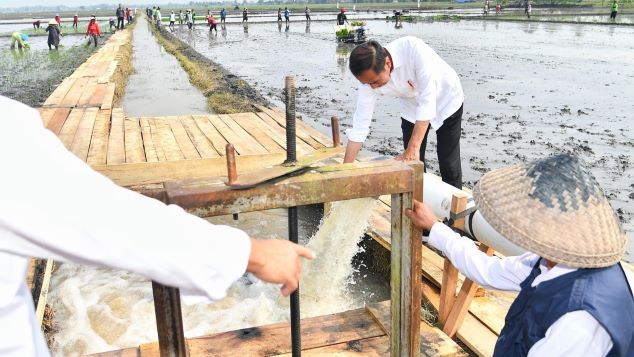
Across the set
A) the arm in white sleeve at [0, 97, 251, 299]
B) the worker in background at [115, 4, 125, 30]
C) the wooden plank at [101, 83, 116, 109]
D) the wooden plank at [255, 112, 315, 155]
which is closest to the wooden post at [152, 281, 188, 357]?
the arm in white sleeve at [0, 97, 251, 299]

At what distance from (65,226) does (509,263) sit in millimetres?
1698

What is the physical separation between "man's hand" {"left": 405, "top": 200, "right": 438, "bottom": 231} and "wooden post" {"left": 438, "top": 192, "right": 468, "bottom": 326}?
2.53 ft

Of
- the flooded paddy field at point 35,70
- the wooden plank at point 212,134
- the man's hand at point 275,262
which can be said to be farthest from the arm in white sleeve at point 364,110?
the flooded paddy field at point 35,70

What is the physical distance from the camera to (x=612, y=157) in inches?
305

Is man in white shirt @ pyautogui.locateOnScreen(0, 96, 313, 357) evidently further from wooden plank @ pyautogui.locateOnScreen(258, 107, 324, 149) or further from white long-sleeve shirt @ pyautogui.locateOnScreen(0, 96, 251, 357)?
wooden plank @ pyautogui.locateOnScreen(258, 107, 324, 149)

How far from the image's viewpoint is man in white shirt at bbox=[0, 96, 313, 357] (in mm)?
995

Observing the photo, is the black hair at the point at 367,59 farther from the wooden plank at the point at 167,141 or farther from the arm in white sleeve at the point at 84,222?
the wooden plank at the point at 167,141

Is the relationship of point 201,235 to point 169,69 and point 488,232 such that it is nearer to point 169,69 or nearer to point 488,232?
point 488,232

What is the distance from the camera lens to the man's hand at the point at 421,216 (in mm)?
2189

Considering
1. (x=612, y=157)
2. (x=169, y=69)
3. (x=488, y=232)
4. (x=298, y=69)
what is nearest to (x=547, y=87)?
(x=612, y=157)

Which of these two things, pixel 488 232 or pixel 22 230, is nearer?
pixel 22 230

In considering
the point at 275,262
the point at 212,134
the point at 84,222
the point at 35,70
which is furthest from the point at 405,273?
the point at 35,70

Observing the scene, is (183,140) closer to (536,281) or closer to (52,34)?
(536,281)

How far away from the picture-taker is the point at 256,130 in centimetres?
787
